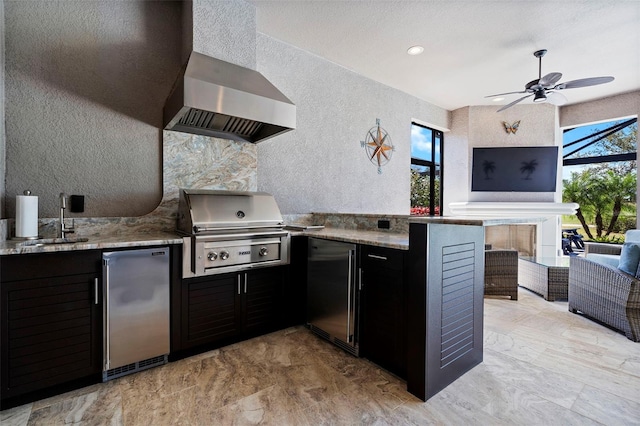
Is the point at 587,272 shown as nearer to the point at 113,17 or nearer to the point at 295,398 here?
the point at 295,398

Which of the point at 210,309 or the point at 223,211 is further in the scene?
the point at 223,211

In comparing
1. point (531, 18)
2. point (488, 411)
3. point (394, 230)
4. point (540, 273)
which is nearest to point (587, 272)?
point (540, 273)

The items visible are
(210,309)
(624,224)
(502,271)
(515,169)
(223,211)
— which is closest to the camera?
(210,309)

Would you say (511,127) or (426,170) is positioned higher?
(511,127)

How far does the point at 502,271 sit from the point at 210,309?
3369 mm

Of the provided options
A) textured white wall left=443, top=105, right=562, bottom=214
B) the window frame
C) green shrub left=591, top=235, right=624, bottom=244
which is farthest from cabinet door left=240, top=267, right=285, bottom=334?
green shrub left=591, top=235, right=624, bottom=244

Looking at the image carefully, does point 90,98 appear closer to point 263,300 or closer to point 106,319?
point 106,319

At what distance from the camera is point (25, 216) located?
191 cm

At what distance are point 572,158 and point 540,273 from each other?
3.72m

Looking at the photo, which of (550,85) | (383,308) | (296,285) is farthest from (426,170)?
(383,308)

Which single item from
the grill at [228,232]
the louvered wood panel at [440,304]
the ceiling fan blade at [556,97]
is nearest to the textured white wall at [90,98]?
the grill at [228,232]

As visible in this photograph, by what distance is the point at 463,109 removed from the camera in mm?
5637

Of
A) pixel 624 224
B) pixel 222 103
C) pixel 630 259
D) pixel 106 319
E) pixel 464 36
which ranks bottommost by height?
pixel 106 319

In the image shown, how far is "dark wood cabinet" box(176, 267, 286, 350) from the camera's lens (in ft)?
7.01
